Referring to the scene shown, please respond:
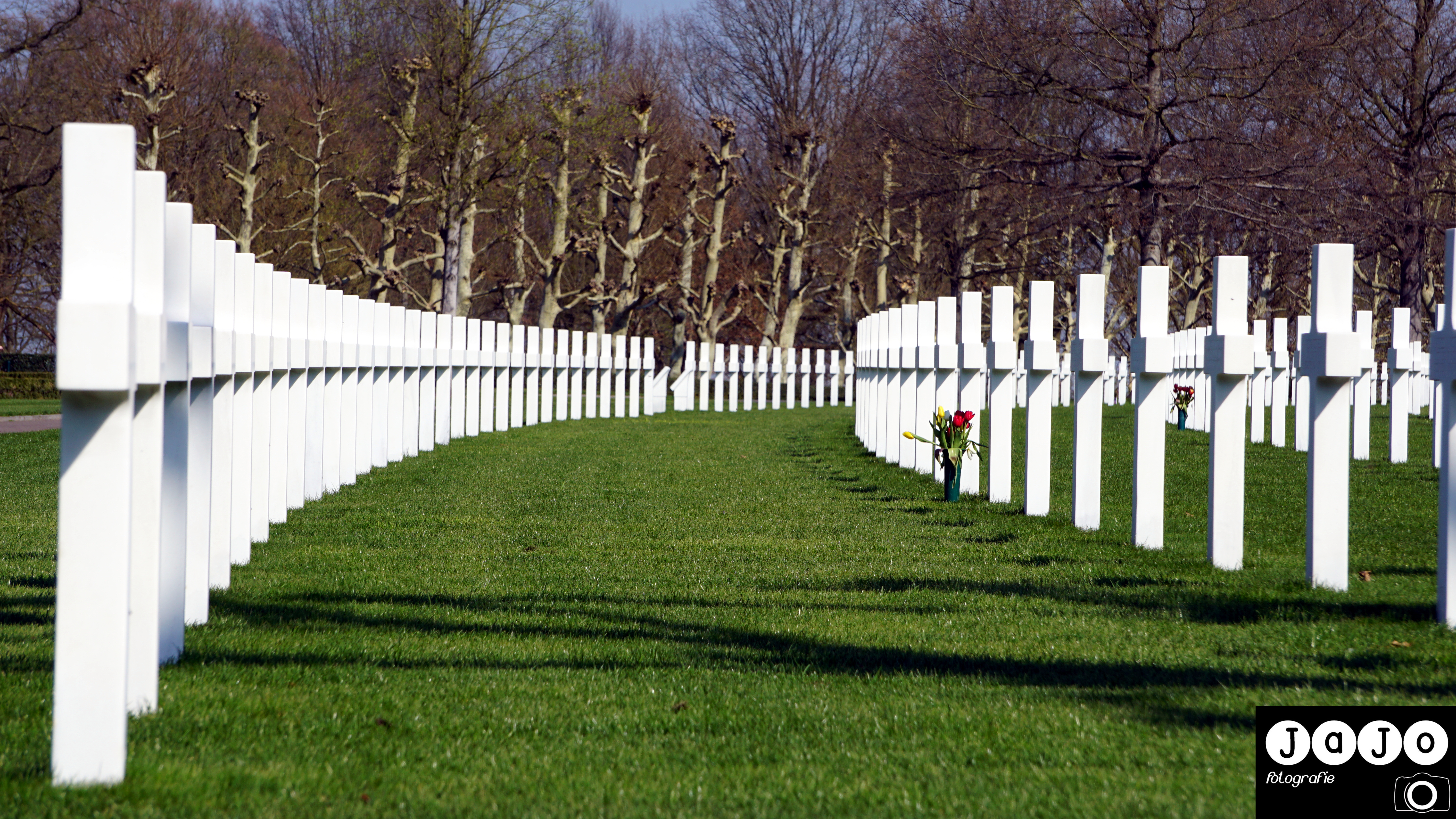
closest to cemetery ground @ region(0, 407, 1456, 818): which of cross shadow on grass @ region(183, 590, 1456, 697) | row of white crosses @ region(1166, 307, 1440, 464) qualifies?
cross shadow on grass @ region(183, 590, 1456, 697)

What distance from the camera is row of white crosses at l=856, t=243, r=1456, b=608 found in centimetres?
566

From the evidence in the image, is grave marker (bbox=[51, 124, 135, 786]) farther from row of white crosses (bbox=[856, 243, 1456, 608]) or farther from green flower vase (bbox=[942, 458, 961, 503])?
green flower vase (bbox=[942, 458, 961, 503])

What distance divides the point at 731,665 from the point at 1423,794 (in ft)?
6.61

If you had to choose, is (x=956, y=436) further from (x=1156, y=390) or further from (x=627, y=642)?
(x=627, y=642)

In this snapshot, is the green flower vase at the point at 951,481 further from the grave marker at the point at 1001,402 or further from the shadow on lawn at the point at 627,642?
the shadow on lawn at the point at 627,642

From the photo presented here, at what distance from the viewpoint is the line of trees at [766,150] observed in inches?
845

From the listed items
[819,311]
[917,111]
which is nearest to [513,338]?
[917,111]

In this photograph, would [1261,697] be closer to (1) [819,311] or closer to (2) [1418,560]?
(2) [1418,560]

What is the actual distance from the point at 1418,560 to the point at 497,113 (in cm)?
2720

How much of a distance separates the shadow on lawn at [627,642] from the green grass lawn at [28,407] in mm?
16429

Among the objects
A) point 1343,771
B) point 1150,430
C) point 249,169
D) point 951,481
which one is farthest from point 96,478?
point 249,169

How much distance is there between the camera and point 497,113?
31.7 meters

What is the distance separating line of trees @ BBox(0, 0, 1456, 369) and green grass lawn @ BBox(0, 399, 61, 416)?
5.86 feet

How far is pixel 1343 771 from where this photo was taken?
3.30 m
